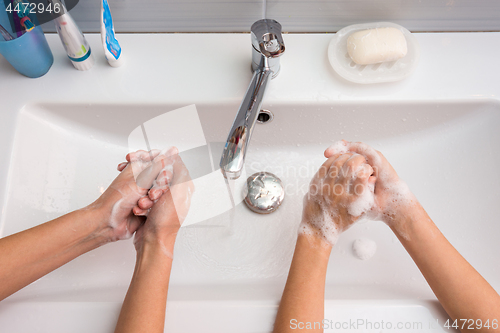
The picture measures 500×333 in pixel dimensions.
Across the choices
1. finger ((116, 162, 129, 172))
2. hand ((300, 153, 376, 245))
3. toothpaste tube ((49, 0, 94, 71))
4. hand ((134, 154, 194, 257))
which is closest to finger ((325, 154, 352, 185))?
hand ((300, 153, 376, 245))

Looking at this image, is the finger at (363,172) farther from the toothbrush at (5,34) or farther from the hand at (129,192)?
the toothbrush at (5,34)

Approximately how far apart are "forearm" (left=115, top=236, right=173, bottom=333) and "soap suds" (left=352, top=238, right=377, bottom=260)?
319 millimetres

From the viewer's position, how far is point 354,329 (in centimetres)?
44

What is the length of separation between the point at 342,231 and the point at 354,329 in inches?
6.6

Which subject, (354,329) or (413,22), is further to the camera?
(413,22)

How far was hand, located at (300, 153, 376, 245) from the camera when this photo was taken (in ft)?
1.81

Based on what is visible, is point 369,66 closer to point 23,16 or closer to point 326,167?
point 326,167

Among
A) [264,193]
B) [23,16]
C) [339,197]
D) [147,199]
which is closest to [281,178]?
[264,193]

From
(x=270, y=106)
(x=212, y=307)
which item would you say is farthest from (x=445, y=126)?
(x=212, y=307)

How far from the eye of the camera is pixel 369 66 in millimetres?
597

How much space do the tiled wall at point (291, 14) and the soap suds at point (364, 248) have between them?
39cm

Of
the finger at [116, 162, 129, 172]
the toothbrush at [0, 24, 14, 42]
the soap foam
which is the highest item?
the toothbrush at [0, 24, 14, 42]

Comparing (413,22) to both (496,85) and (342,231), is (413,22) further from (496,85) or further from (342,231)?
(342,231)

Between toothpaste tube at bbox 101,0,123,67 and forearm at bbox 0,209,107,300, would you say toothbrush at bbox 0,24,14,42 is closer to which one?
toothpaste tube at bbox 101,0,123,67
